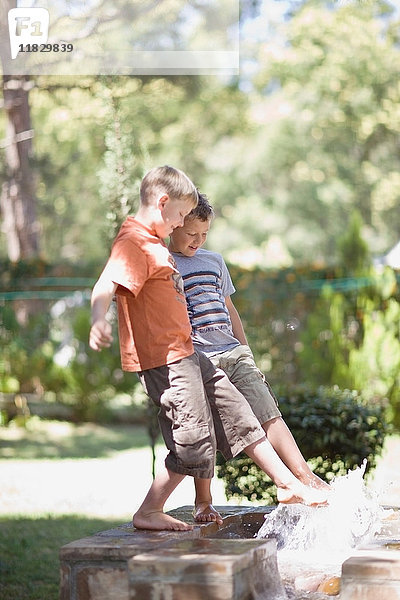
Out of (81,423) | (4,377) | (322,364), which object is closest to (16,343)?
(4,377)

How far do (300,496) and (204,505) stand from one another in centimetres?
45

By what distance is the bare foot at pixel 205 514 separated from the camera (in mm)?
3510

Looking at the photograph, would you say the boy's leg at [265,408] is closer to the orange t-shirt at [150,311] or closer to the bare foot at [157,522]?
the orange t-shirt at [150,311]

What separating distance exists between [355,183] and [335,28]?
14.9ft

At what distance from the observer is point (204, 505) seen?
3.59 metres

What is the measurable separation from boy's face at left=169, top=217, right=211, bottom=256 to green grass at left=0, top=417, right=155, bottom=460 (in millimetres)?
6006

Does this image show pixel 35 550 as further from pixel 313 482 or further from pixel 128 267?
pixel 128 267

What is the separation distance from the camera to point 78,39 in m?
9.12

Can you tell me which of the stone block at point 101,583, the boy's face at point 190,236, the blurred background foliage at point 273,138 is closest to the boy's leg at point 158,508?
the stone block at point 101,583

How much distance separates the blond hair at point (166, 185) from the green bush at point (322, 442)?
2.24 m

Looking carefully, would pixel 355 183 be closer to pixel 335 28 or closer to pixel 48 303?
pixel 335 28

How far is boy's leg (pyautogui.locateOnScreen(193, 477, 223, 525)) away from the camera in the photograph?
11.6 ft

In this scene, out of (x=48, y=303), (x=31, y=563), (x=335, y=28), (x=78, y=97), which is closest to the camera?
(x=31, y=563)

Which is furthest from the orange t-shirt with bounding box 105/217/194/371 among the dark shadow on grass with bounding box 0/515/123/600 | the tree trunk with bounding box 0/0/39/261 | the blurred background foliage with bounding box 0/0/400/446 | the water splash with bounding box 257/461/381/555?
the blurred background foliage with bounding box 0/0/400/446
